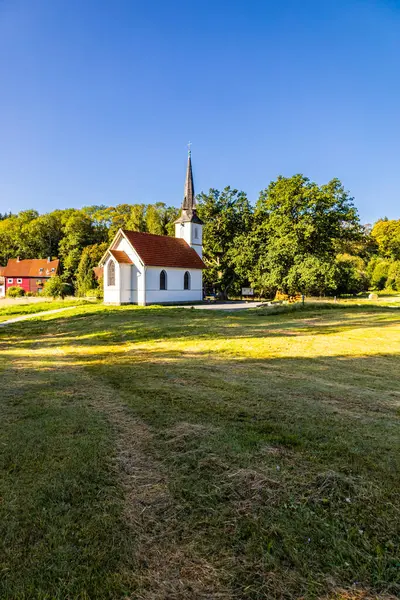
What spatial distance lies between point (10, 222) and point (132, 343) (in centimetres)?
8474

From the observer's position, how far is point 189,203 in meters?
37.6

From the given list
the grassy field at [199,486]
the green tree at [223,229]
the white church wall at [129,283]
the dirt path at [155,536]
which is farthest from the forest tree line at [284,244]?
the dirt path at [155,536]

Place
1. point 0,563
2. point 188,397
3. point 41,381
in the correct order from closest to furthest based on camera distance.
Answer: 1. point 0,563
2. point 188,397
3. point 41,381

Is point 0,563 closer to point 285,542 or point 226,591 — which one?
point 226,591

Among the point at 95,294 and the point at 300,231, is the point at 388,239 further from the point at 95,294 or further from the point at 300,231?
the point at 95,294

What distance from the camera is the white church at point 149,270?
30.0 metres

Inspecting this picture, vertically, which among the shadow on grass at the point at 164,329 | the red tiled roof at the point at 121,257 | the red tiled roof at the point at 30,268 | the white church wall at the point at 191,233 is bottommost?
the shadow on grass at the point at 164,329

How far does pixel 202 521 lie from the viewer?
2.80 m

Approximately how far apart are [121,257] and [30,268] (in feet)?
142

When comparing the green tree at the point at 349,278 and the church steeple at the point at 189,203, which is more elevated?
the church steeple at the point at 189,203

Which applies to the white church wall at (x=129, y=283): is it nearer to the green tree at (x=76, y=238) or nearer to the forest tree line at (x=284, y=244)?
the forest tree line at (x=284, y=244)

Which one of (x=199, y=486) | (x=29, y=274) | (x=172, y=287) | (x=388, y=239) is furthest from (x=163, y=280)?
(x=388, y=239)

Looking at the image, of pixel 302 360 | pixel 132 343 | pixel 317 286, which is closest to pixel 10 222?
pixel 317 286

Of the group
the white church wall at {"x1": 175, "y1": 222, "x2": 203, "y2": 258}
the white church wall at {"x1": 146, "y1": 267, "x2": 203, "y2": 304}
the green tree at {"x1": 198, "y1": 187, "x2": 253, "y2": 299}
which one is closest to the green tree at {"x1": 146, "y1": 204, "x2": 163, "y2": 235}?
the green tree at {"x1": 198, "y1": 187, "x2": 253, "y2": 299}
